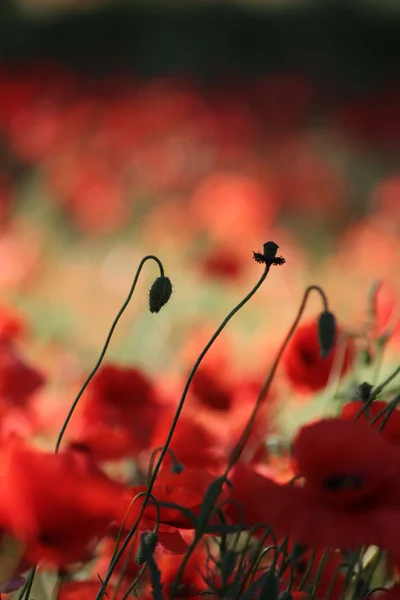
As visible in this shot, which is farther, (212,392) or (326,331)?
(212,392)

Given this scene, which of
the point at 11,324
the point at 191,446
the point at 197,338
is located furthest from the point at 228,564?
the point at 197,338

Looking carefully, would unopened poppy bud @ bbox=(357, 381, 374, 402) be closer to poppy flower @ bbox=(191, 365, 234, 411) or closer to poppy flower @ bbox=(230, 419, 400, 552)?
poppy flower @ bbox=(230, 419, 400, 552)

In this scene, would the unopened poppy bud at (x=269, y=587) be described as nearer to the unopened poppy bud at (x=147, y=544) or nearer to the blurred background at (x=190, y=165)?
the unopened poppy bud at (x=147, y=544)

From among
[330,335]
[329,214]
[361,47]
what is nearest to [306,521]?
[330,335]

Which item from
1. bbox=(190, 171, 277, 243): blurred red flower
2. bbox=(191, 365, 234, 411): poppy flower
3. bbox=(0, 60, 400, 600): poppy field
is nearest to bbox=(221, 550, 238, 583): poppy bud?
bbox=(0, 60, 400, 600): poppy field

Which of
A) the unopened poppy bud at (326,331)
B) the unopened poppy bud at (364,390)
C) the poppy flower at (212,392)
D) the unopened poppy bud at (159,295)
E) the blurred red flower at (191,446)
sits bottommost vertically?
the blurred red flower at (191,446)

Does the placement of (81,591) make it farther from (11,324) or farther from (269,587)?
(11,324)

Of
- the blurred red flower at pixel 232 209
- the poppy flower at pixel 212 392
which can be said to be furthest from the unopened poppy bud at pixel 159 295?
the blurred red flower at pixel 232 209
